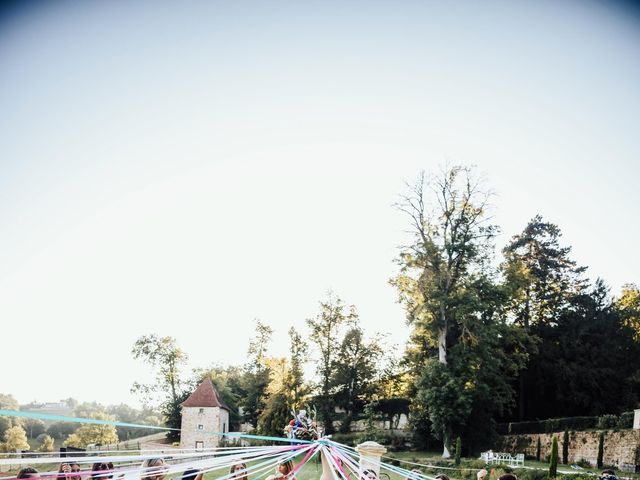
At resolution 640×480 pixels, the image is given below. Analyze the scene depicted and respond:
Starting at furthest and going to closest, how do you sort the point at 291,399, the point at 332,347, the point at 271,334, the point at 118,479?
the point at 271,334
the point at 332,347
the point at 291,399
the point at 118,479

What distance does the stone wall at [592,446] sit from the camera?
20844 millimetres

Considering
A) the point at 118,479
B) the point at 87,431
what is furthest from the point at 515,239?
the point at 87,431

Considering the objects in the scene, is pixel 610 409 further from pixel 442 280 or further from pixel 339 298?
pixel 339 298

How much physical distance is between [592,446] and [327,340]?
20442 mm

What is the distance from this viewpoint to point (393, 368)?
41.4m

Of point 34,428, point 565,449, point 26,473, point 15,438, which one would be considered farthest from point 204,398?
point 34,428

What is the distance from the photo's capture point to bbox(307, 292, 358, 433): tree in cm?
3950

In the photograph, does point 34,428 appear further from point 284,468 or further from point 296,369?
point 284,468

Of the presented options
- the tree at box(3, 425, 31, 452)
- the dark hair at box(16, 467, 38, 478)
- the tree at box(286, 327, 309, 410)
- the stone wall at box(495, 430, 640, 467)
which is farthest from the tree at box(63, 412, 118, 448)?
the dark hair at box(16, 467, 38, 478)

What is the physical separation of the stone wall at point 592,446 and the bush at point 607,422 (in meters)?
0.62

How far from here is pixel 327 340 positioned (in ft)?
131

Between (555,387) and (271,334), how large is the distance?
1043 inches

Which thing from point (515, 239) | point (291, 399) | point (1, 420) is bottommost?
point (1, 420)

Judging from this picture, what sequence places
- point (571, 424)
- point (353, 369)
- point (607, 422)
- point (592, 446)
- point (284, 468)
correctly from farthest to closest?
point (353, 369), point (571, 424), point (607, 422), point (592, 446), point (284, 468)
